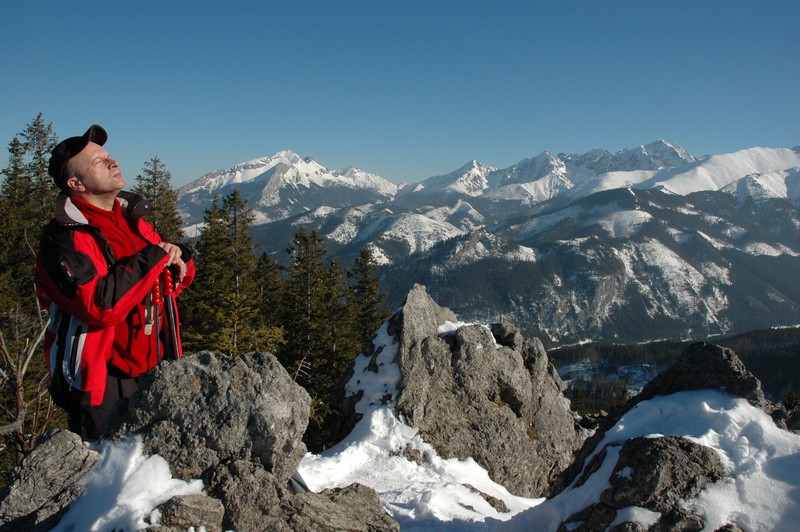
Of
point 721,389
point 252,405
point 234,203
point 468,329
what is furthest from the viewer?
point 234,203

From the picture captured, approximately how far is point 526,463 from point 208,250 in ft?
63.4

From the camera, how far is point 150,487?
18.0 ft

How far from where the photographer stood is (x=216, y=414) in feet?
20.4

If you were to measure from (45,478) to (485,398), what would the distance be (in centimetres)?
1459

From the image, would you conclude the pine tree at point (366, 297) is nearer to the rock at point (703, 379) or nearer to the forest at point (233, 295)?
the forest at point (233, 295)

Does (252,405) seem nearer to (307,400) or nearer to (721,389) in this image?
(307,400)

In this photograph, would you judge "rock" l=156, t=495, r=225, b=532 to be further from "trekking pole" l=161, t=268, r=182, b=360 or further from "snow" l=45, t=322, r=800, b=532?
"trekking pole" l=161, t=268, r=182, b=360

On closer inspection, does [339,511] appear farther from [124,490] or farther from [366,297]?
[366,297]

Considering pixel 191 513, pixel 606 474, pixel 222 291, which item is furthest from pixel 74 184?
pixel 222 291

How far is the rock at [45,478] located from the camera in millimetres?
5492

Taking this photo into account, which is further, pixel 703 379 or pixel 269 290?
pixel 269 290

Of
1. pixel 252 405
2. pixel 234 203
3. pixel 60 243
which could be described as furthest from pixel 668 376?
pixel 234 203

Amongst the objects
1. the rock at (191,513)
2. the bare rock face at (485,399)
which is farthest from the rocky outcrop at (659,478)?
the bare rock face at (485,399)

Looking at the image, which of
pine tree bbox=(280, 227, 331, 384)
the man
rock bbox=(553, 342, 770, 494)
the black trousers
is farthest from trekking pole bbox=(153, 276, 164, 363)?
pine tree bbox=(280, 227, 331, 384)
